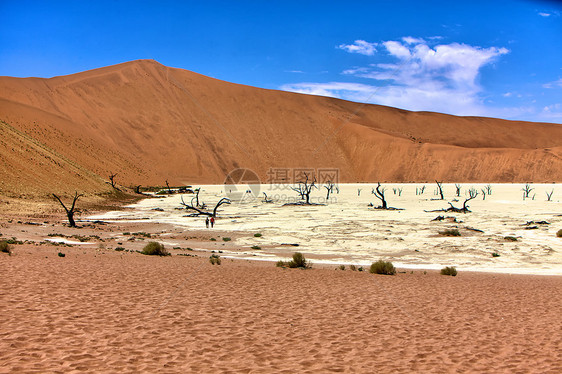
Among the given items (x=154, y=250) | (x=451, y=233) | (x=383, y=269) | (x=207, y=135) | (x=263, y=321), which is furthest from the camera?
(x=207, y=135)

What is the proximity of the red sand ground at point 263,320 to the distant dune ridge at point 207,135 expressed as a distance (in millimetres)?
59786

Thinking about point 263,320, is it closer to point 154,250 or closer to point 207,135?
point 154,250

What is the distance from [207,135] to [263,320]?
327 feet

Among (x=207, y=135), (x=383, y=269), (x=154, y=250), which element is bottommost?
(x=383, y=269)

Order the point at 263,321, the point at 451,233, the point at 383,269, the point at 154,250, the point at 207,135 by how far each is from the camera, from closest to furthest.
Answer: the point at 263,321, the point at 383,269, the point at 154,250, the point at 451,233, the point at 207,135

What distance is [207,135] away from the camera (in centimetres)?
10538

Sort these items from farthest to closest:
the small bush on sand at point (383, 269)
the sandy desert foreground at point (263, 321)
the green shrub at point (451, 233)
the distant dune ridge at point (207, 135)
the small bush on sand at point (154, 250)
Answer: the distant dune ridge at point (207, 135), the green shrub at point (451, 233), the small bush on sand at point (154, 250), the small bush on sand at point (383, 269), the sandy desert foreground at point (263, 321)

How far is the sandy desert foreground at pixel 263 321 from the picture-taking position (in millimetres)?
5836

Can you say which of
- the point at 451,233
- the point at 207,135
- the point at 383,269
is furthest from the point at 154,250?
the point at 207,135

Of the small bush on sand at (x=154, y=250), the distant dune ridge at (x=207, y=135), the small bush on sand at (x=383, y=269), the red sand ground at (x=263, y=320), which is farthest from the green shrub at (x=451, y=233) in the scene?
the distant dune ridge at (x=207, y=135)

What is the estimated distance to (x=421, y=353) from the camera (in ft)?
21.1

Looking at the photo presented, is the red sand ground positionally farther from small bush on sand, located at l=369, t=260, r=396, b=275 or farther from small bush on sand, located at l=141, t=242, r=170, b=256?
small bush on sand, located at l=141, t=242, r=170, b=256

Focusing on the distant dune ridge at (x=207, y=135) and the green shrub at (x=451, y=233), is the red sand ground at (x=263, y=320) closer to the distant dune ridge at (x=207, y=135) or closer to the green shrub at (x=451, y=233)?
the green shrub at (x=451, y=233)

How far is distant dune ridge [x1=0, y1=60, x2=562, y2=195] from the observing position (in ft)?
261
